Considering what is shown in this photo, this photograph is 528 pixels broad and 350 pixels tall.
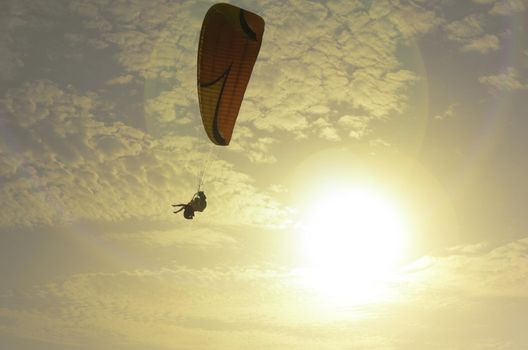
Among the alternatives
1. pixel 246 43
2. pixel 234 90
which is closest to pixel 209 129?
pixel 234 90

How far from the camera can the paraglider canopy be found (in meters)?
23.0

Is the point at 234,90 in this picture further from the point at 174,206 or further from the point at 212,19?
the point at 174,206

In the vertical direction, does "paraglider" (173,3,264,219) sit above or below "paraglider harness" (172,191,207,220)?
above

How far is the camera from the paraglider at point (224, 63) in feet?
75.6

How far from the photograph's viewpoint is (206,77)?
23.9 m

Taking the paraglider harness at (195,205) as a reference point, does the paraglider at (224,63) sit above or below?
above

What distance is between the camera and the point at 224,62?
2384 cm

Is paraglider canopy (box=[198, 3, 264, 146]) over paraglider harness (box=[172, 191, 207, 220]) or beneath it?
over

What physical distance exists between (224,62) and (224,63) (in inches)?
1.9

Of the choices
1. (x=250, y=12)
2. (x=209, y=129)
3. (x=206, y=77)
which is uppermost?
(x=250, y=12)

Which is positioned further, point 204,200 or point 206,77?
point 204,200

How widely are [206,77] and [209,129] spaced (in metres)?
2.31

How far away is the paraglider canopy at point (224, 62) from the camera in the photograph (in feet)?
75.6

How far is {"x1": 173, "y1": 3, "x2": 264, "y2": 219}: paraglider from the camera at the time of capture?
75.6ft
